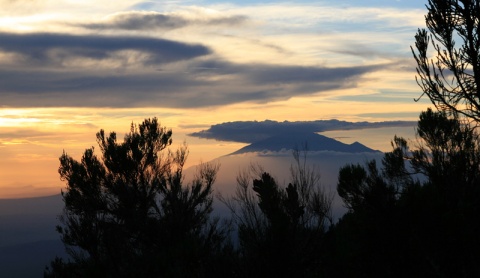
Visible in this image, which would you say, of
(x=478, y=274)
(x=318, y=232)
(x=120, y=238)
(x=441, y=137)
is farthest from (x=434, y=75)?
(x=120, y=238)

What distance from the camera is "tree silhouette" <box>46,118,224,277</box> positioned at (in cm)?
2969

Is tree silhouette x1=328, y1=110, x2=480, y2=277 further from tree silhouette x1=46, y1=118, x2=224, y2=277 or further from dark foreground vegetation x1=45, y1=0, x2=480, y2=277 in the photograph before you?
tree silhouette x1=46, y1=118, x2=224, y2=277

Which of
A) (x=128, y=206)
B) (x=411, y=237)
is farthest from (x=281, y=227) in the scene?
(x=128, y=206)

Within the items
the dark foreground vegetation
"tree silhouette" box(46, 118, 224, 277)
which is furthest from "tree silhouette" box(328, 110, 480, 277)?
"tree silhouette" box(46, 118, 224, 277)

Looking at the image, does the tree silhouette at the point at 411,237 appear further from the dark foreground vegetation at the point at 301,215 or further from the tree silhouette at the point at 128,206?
the tree silhouette at the point at 128,206

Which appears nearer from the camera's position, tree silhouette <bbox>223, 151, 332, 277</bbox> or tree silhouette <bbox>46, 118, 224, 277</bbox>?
tree silhouette <bbox>223, 151, 332, 277</bbox>

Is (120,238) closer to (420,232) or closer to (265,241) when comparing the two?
(265,241)

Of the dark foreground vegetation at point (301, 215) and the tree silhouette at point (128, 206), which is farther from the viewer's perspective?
the tree silhouette at point (128, 206)

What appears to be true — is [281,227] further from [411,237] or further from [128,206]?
[128,206]

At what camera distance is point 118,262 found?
2612cm

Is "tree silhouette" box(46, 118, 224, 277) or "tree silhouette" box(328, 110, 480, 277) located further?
"tree silhouette" box(46, 118, 224, 277)

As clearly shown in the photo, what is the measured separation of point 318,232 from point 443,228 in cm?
794

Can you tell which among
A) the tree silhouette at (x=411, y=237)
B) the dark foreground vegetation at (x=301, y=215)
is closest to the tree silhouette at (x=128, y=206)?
the dark foreground vegetation at (x=301, y=215)

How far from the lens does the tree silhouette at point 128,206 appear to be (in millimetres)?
29688
